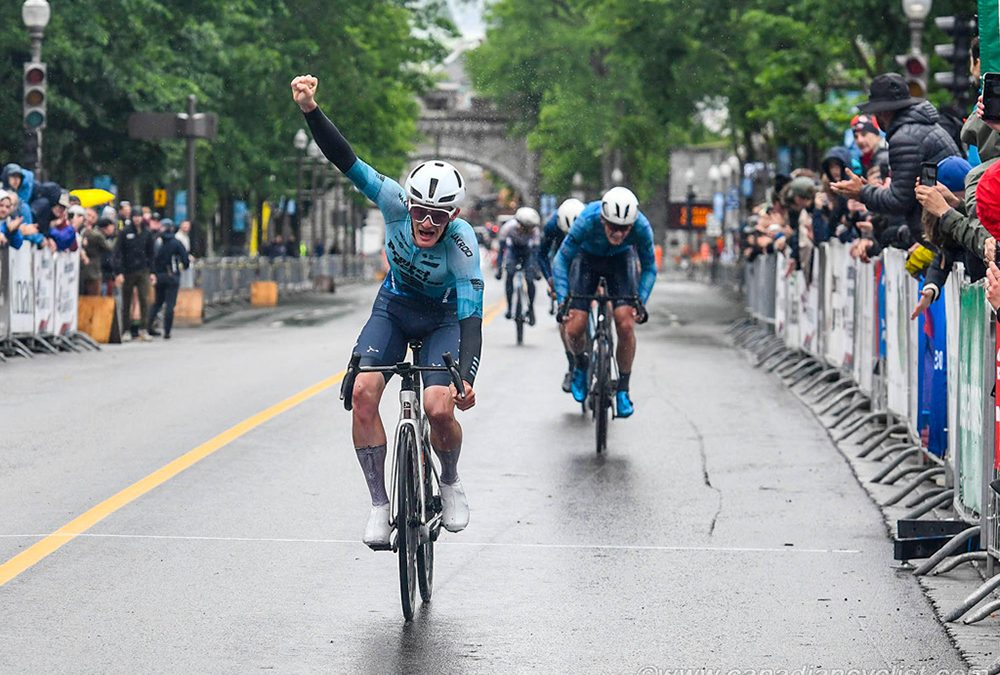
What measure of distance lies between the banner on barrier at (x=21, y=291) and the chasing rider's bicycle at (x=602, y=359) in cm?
958

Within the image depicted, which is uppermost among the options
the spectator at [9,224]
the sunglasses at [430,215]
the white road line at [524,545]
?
the sunglasses at [430,215]

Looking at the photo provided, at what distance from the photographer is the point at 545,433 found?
49.8ft

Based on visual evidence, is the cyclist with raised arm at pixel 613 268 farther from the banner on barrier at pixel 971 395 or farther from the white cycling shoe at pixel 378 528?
the white cycling shoe at pixel 378 528

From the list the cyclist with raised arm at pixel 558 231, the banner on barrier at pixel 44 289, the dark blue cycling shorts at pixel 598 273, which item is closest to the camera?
the dark blue cycling shorts at pixel 598 273

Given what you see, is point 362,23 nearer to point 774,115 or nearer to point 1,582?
point 774,115

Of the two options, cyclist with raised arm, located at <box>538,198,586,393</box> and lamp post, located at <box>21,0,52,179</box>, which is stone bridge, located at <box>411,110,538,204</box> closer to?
lamp post, located at <box>21,0,52,179</box>

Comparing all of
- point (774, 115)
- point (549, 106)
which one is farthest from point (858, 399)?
point (549, 106)

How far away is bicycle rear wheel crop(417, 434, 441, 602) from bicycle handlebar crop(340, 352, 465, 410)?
302mm

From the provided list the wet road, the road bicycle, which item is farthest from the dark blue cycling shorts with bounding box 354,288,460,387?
the wet road

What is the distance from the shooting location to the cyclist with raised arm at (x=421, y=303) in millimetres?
8273

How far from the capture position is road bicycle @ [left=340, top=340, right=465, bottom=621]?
7844mm

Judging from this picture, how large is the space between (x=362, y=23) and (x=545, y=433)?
41710 mm

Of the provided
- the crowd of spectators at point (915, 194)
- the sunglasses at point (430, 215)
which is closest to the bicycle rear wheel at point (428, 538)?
the sunglasses at point (430, 215)

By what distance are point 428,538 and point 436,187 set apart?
4.55 feet
